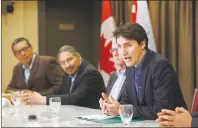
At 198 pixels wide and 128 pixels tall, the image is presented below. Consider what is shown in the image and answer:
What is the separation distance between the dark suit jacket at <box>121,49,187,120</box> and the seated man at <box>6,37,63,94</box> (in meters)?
2.13

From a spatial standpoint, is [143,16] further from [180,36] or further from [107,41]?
[107,41]

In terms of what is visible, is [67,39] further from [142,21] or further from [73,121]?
[73,121]

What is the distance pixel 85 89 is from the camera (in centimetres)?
378

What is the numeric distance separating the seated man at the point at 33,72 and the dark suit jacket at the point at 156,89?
2.13 meters

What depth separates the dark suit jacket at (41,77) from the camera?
4.80 meters

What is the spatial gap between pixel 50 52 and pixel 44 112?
345 centimetres

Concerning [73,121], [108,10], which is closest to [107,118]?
[73,121]

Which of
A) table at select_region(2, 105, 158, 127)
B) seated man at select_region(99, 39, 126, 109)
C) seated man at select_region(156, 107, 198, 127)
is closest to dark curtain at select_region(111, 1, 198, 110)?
seated man at select_region(99, 39, 126, 109)

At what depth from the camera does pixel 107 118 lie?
2.60m

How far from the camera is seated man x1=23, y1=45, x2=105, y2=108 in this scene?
3696 millimetres

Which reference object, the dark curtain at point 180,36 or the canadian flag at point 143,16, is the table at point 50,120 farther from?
the dark curtain at point 180,36

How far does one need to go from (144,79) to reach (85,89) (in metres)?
1.16

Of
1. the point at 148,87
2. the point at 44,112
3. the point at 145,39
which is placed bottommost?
the point at 44,112

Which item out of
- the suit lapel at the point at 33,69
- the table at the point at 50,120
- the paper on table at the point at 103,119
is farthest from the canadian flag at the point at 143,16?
the paper on table at the point at 103,119
